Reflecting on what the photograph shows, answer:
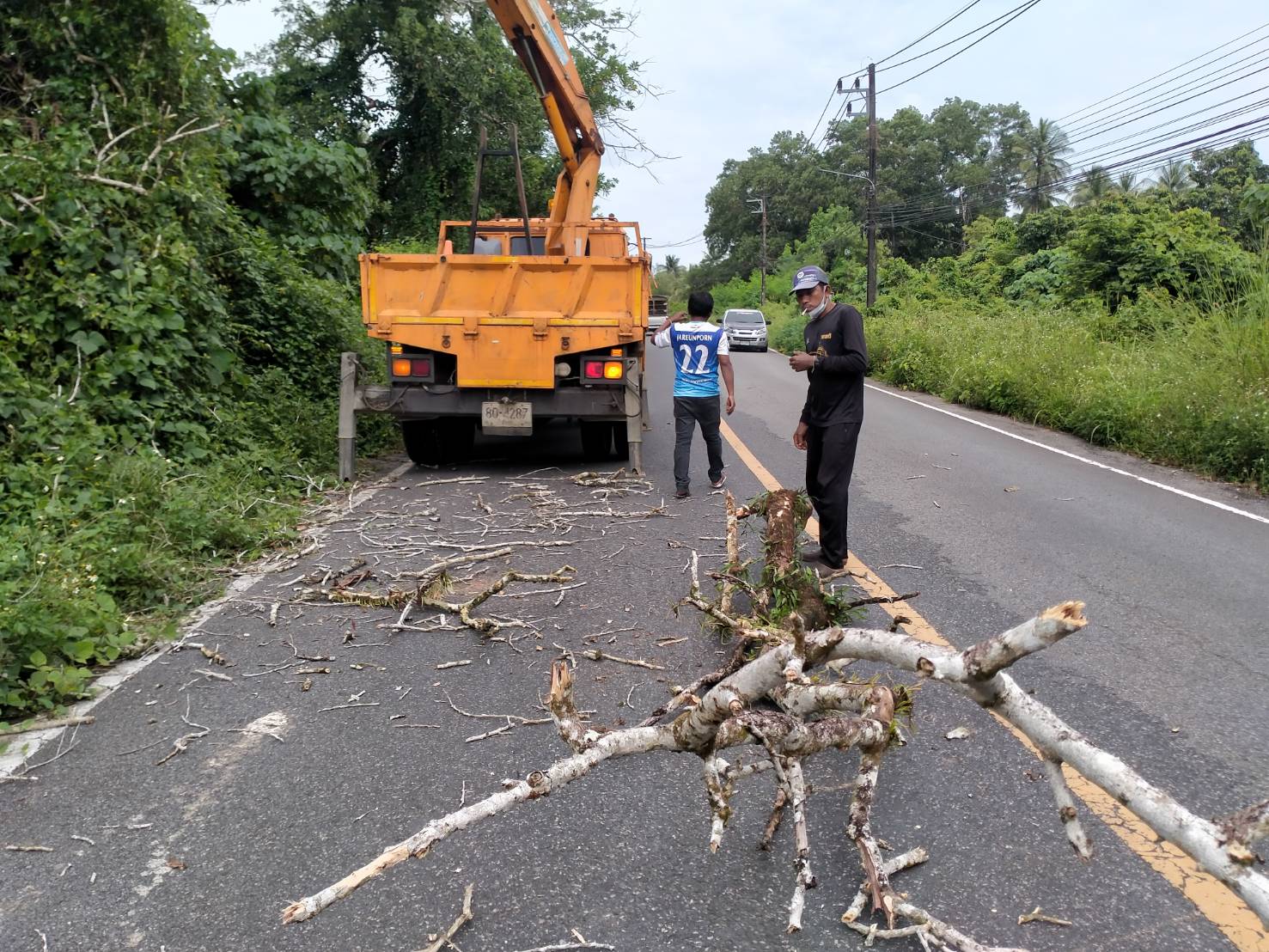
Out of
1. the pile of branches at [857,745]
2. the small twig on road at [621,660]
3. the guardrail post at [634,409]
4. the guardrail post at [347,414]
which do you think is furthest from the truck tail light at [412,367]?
the pile of branches at [857,745]

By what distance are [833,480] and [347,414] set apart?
472cm

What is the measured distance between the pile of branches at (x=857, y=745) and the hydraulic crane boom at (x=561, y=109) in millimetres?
7646

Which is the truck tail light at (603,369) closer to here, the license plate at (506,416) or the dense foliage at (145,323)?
the license plate at (506,416)

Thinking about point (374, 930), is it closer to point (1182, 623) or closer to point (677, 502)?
point (1182, 623)

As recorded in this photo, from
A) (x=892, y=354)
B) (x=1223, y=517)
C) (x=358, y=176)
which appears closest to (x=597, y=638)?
(x=1223, y=517)

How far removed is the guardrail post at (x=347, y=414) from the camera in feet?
27.3

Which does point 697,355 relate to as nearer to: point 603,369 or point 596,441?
point 603,369

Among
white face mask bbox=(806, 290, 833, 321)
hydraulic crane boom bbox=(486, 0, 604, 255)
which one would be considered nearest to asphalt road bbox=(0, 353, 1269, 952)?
white face mask bbox=(806, 290, 833, 321)

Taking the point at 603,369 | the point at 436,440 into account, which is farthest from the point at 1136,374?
the point at 436,440

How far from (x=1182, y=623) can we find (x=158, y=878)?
4.89 m

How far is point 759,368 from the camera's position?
2467 centimetres

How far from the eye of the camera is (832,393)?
558 cm

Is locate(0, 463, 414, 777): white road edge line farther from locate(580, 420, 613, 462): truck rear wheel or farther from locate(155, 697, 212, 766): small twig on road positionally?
locate(580, 420, 613, 462): truck rear wheel

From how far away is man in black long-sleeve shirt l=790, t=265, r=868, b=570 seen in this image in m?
5.43
